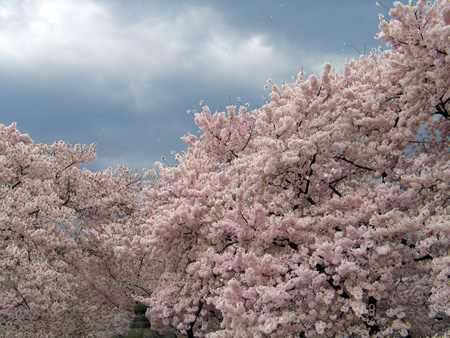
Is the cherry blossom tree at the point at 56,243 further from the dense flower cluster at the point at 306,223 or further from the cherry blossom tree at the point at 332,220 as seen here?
the cherry blossom tree at the point at 332,220

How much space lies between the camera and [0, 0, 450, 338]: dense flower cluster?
8328mm

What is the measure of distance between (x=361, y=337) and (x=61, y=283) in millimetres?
8161

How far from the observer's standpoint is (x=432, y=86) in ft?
31.1

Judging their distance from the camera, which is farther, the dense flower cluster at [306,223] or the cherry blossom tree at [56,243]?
the cherry blossom tree at [56,243]

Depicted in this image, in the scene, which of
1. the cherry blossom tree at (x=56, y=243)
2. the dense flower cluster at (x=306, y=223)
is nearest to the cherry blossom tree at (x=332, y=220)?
the dense flower cluster at (x=306, y=223)

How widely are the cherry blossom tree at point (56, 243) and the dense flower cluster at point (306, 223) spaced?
6cm

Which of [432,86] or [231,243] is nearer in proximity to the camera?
[432,86]

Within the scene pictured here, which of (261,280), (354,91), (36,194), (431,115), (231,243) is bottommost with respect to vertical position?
(261,280)

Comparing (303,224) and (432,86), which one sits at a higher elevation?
(432,86)

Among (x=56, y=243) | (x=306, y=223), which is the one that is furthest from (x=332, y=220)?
(x=56, y=243)

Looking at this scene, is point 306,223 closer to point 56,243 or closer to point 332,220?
point 332,220

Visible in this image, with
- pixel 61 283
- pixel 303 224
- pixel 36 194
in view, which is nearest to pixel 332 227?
pixel 303 224

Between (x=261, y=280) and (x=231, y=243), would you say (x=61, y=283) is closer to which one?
(x=231, y=243)

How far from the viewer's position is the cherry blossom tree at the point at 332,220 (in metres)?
8.26
